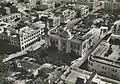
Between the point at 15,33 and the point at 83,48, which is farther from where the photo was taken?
the point at 15,33

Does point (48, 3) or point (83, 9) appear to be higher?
point (48, 3)

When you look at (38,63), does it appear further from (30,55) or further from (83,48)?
(83,48)

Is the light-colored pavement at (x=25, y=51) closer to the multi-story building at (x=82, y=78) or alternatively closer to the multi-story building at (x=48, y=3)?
the multi-story building at (x=82, y=78)

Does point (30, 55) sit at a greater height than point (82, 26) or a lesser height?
lesser

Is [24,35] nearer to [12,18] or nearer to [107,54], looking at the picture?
[12,18]

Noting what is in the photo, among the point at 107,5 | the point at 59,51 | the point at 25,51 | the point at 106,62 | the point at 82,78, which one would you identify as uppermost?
the point at 107,5

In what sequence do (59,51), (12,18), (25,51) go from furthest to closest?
1. (12,18)
2. (25,51)
3. (59,51)

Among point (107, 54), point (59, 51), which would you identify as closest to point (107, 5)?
point (59, 51)

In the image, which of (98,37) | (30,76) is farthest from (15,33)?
(98,37)
